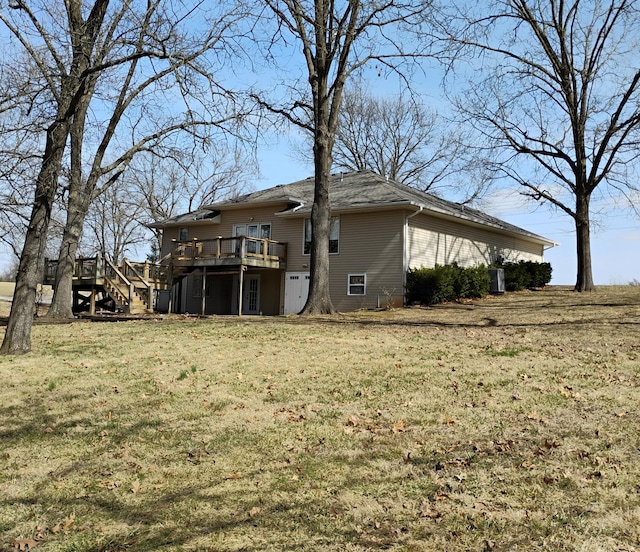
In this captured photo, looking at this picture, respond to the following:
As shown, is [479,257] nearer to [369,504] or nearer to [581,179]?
[581,179]

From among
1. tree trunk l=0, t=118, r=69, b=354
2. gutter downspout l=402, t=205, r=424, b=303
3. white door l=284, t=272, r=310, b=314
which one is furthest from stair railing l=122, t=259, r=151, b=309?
tree trunk l=0, t=118, r=69, b=354

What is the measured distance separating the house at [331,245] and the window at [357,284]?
0.04m

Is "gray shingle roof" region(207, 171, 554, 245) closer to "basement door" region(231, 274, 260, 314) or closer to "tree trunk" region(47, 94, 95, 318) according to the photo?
"basement door" region(231, 274, 260, 314)

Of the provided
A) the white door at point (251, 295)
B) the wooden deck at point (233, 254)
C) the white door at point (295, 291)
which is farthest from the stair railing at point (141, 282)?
the white door at point (295, 291)

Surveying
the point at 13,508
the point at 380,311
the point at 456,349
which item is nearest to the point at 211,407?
the point at 13,508

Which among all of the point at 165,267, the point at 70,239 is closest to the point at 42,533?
the point at 70,239

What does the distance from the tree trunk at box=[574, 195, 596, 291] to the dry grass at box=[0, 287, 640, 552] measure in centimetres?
1422

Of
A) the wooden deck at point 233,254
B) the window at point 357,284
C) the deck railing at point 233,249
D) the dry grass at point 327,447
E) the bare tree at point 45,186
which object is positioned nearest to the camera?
the dry grass at point 327,447

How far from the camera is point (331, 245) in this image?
23.8m

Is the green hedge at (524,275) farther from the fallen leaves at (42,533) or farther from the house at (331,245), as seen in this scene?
the fallen leaves at (42,533)

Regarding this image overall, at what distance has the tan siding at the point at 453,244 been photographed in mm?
22797

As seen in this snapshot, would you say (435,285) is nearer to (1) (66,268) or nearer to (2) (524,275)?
(2) (524,275)

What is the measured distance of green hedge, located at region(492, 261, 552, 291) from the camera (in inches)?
1067

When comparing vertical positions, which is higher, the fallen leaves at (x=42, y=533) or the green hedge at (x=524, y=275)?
the green hedge at (x=524, y=275)
